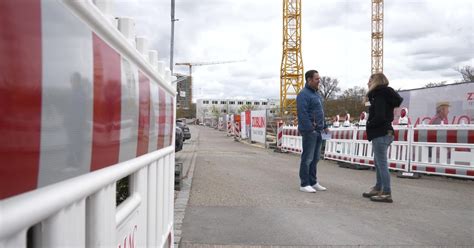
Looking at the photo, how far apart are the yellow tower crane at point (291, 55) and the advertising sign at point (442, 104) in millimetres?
40653

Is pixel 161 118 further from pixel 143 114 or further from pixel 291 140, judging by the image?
pixel 291 140

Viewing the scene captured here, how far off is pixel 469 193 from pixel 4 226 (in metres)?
7.02

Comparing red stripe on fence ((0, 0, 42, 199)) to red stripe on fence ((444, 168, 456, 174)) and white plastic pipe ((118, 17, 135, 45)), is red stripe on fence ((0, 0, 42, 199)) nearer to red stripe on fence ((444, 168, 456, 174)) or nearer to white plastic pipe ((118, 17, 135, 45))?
white plastic pipe ((118, 17, 135, 45))

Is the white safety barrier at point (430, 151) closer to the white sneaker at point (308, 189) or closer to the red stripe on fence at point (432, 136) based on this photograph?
the red stripe on fence at point (432, 136)

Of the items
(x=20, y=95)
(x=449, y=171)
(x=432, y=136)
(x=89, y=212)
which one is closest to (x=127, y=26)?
(x=89, y=212)

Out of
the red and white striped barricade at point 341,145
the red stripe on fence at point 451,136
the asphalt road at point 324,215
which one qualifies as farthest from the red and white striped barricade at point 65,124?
the red and white striped barricade at point 341,145

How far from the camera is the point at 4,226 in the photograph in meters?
0.70

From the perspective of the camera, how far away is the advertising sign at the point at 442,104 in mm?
13406

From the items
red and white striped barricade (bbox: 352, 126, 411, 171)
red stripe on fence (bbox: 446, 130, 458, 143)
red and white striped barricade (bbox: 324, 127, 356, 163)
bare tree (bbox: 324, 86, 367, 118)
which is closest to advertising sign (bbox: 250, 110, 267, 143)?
red and white striped barricade (bbox: 324, 127, 356, 163)

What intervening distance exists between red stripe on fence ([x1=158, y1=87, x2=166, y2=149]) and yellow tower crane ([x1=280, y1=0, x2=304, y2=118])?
54.7 m

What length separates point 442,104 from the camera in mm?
14469

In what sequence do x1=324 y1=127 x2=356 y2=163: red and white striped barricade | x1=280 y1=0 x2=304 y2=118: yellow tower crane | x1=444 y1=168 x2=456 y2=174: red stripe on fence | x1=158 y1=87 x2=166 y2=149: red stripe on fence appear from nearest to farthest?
1. x1=158 y1=87 x2=166 y2=149: red stripe on fence
2. x1=444 y1=168 x2=456 y2=174: red stripe on fence
3. x1=324 y1=127 x2=356 y2=163: red and white striped barricade
4. x1=280 y1=0 x2=304 y2=118: yellow tower crane

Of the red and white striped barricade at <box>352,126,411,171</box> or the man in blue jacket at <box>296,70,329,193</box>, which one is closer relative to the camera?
the man in blue jacket at <box>296,70,329,193</box>

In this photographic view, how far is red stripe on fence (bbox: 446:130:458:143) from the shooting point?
7.94 m
